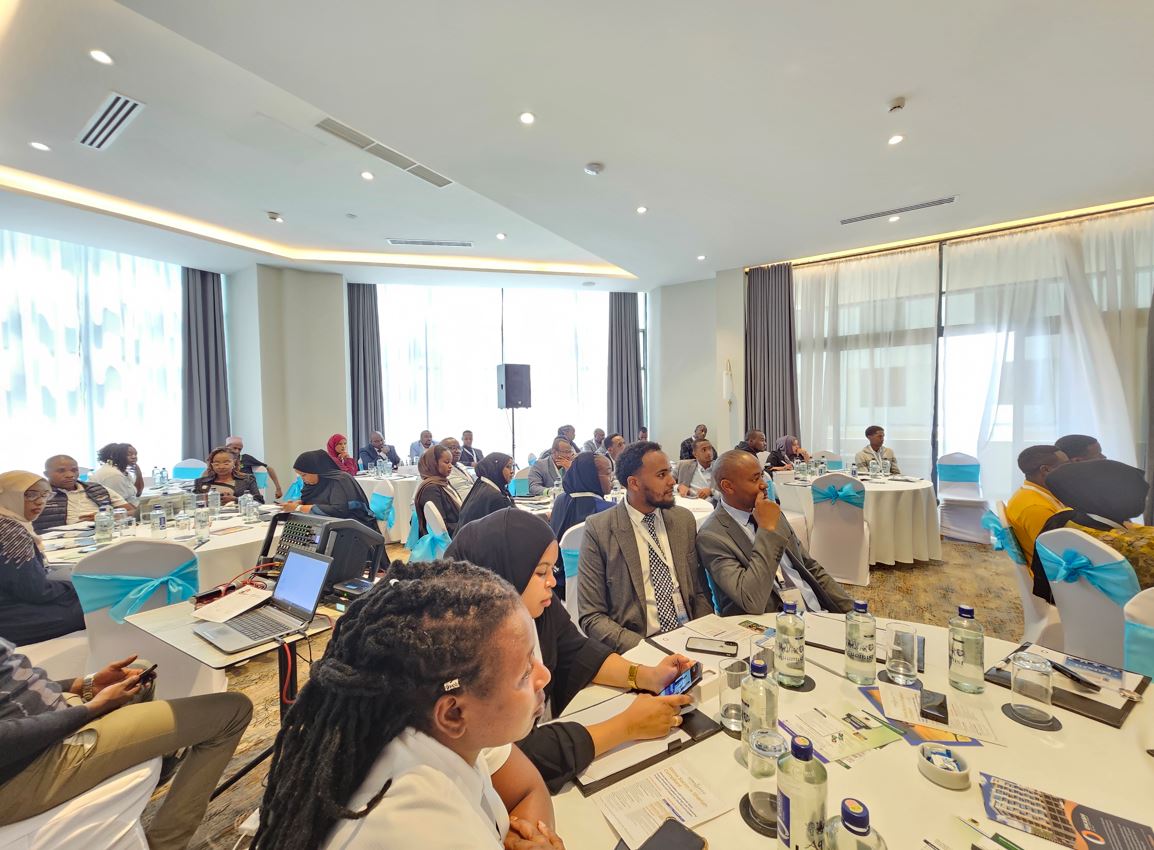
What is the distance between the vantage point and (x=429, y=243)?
7453 mm

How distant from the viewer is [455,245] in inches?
298

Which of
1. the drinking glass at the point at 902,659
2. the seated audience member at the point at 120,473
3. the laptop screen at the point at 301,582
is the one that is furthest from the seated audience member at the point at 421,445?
the drinking glass at the point at 902,659

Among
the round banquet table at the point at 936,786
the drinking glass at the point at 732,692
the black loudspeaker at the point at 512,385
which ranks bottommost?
the round banquet table at the point at 936,786

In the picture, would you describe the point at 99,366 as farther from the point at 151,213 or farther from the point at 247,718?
the point at 247,718

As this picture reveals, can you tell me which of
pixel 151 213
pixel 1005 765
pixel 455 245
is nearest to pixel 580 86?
pixel 1005 765

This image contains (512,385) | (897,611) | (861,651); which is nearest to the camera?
(861,651)

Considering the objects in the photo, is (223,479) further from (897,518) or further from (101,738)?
(897,518)

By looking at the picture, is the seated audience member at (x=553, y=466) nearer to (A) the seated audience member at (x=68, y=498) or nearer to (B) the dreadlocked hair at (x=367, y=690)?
(A) the seated audience member at (x=68, y=498)

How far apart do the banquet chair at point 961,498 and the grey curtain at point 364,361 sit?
895cm

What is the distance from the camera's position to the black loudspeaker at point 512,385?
906 cm

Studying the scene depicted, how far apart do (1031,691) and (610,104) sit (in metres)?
3.96

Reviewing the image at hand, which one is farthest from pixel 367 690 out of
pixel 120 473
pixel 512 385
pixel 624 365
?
pixel 624 365

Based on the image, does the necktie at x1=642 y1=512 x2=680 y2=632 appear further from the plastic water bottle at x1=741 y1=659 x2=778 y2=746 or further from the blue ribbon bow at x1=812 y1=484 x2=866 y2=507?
the blue ribbon bow at x1=812 y1=484 x2=866 y2=507

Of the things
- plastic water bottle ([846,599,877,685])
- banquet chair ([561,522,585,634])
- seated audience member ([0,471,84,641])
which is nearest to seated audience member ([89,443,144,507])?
seated audience member ([0,471,84,641])
